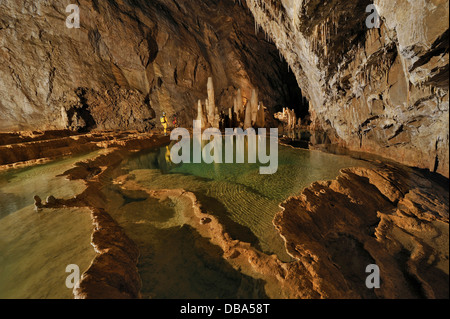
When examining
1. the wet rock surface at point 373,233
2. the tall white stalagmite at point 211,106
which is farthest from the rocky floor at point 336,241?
the tall white stalagmite at point 211,106

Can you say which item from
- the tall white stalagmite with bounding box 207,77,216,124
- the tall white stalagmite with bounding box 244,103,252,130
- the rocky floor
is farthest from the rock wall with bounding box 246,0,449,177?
the tall white stalagmite with bounding box 207,77,216,124

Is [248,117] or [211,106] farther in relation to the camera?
[211,106]

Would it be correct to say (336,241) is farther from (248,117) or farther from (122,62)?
(122,62)

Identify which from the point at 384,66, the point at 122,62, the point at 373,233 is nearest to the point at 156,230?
the point at 373,233

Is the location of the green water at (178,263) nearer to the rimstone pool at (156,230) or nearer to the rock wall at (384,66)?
the rimstone pool at (156,230)

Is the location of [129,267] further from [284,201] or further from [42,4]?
[42,4]

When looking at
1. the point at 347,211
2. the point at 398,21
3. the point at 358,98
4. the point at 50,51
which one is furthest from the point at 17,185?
the point at 50,51
